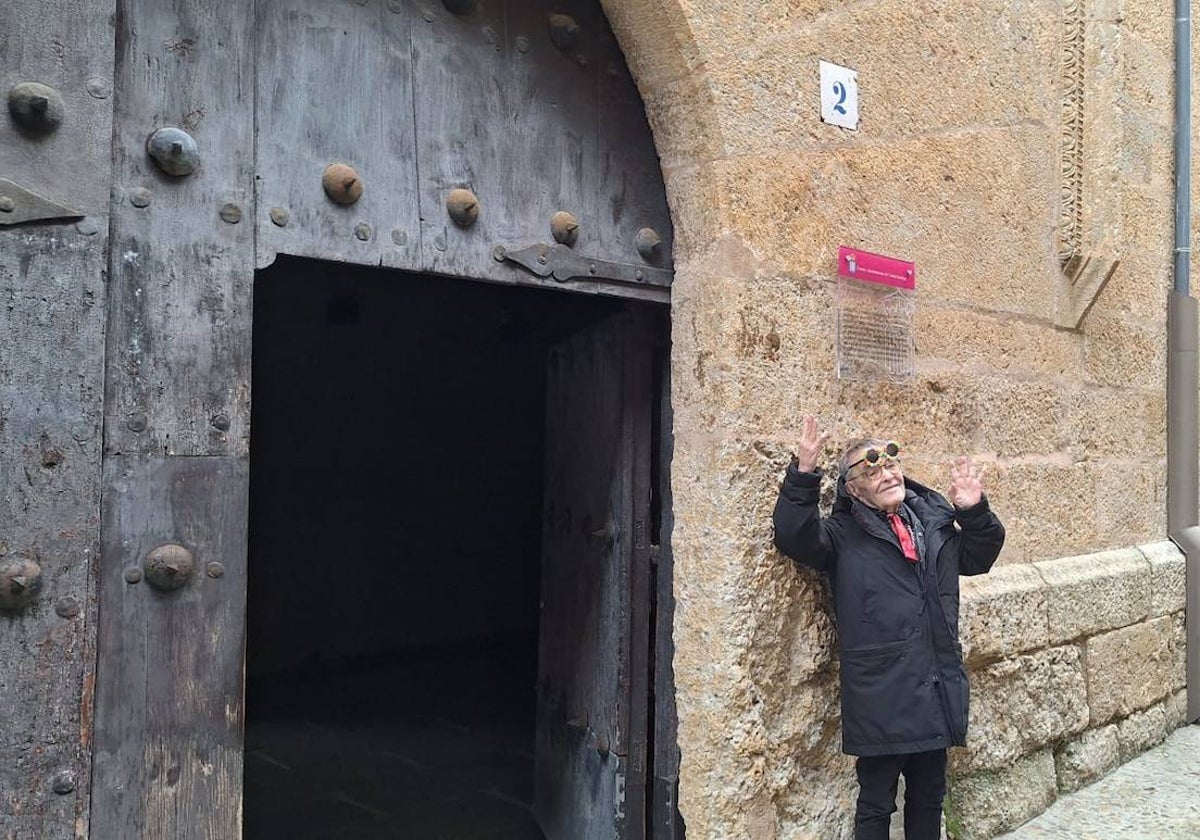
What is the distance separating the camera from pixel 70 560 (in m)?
1.55

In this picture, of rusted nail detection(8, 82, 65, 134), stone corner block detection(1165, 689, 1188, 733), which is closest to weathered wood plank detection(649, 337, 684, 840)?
rusted nail detection(8, 82, 65, 134)

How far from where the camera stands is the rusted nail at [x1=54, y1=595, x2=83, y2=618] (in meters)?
1.54

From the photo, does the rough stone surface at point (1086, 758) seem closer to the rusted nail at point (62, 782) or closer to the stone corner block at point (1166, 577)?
the stone corner block at point (1166, 577)

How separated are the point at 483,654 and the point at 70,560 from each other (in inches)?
192

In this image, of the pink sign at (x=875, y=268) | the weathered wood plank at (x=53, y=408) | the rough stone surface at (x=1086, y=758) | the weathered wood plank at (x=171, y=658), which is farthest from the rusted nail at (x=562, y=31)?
the rough stone surface at (x=1086, y=758)

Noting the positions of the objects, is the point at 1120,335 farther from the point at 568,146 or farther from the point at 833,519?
the point at 568,146

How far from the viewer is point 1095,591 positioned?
316 cm

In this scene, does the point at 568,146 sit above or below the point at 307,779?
above

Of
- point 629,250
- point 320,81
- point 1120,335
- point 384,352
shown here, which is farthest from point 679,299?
point 384,352

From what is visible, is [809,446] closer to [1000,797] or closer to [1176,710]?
[1000,797]

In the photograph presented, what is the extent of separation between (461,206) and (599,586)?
1.11 meters

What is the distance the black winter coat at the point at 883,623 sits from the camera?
2.12m

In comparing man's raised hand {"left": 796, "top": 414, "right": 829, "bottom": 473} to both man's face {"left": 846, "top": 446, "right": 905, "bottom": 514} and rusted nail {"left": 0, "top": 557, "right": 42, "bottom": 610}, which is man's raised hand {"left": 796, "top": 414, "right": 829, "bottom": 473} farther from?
rusted nail {"left": 0, "top": 557, "right": 42, "bottom": 610}

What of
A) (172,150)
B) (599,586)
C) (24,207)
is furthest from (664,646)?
(24,207)
